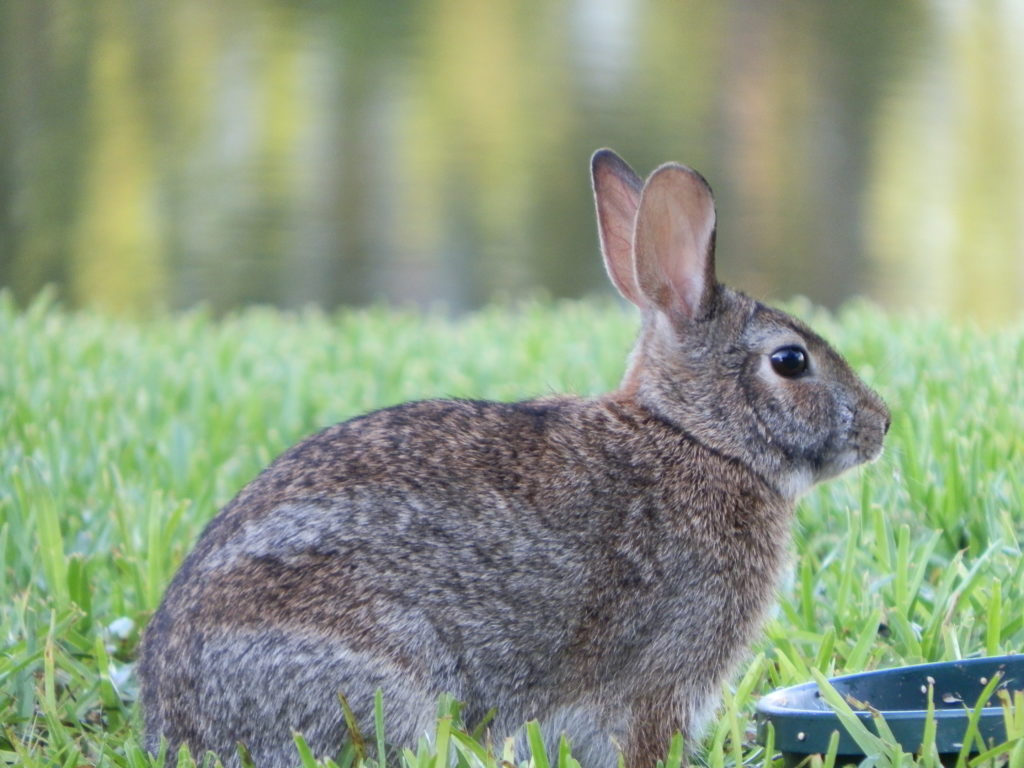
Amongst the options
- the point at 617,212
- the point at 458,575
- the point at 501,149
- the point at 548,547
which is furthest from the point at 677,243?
the point at 501,149

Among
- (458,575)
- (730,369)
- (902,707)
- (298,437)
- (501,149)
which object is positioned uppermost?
(501,149)

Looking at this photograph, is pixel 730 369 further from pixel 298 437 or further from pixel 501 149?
pixel 501 149

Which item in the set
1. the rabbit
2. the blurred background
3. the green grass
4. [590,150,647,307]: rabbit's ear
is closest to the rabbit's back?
the rabbit

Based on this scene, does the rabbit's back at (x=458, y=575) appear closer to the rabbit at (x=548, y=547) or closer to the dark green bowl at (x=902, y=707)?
the rabbit at (x=548, y=547)

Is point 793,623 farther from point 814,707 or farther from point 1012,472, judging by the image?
point 1012,472

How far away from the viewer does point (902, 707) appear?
230 cm

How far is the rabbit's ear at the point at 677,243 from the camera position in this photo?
8.87ft

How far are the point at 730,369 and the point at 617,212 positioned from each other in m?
0.48

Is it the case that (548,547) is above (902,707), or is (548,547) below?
above

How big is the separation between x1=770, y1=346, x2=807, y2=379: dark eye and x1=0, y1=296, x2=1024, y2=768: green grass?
19.6 inches

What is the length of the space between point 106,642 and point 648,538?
1227 millimetres

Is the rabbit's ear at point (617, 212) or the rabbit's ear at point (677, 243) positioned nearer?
the rabbit's ear at point (677, 243)

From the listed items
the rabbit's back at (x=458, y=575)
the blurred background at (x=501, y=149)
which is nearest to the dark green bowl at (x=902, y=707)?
the rabbit's back at (x=458, y=575)

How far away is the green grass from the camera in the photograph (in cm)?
261
